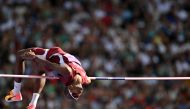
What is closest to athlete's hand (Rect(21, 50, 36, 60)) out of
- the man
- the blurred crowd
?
the man

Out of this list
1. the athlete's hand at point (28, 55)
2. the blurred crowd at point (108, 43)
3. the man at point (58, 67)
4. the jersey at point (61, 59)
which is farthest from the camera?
the blurred crowd at point (108, 43)

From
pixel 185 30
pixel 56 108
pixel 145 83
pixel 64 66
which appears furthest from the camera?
pixel 185 30

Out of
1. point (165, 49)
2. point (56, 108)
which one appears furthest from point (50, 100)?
point (165, 49)

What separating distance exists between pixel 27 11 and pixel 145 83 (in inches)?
125

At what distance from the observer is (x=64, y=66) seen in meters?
10.7

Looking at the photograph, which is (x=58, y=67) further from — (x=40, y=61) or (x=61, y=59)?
(x=40, y=61)

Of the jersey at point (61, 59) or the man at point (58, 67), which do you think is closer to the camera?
the man at point (58, 67)

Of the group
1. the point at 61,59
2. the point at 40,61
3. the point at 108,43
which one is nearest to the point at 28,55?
the point at 40,61

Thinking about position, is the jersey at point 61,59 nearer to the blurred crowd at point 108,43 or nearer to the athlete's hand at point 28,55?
the athlete's hand at point 28,55

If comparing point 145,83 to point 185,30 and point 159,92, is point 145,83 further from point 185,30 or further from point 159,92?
point 185,30

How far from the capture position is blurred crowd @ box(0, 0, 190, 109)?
1518 centimetres

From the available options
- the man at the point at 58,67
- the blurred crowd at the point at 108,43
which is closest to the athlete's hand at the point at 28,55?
the man at the point at 58,67

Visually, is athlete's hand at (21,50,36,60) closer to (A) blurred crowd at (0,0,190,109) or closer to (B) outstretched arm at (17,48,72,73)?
(B) outstretched arm at (17,48,72,73)

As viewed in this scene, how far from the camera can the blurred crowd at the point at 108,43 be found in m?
15.2
